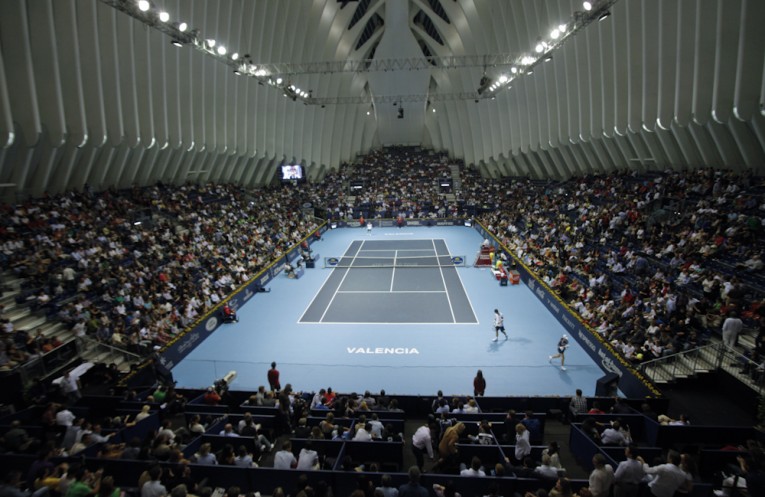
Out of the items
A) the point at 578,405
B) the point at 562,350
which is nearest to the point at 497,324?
the point at 562,350

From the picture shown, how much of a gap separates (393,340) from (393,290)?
6.69 m

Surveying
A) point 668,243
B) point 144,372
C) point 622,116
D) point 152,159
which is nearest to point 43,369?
point 144,372

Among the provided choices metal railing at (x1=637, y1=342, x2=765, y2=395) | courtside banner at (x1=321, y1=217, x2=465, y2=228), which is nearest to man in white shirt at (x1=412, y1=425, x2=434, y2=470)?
metal railing at (x1=637, y1=342, x2=765, y2=395)

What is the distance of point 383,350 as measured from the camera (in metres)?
16.3

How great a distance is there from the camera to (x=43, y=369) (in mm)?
12609

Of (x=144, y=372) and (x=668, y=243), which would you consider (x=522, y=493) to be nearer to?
(x=144, y=372)

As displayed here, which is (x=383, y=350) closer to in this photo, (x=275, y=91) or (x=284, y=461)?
(x=284, y=461)

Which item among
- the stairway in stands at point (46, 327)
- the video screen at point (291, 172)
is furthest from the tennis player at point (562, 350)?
the video screen at point (291, 172)

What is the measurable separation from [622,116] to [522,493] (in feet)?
69.0

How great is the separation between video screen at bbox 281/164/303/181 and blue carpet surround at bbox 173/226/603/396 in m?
17.6

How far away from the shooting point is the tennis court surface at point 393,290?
19.8m

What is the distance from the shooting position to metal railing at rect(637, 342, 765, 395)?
36.3 ft

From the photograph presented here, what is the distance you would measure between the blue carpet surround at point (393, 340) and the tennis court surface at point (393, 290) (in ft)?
0.20

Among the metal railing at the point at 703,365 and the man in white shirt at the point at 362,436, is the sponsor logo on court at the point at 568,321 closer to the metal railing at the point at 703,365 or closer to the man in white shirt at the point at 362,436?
the metal railing at the point at 703,365
